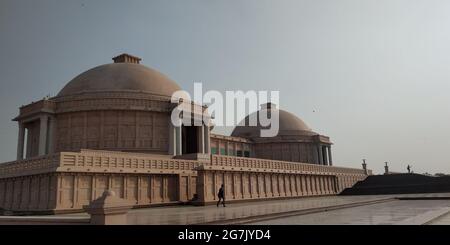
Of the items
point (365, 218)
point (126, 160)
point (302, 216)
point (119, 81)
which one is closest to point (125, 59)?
point (119, 81)

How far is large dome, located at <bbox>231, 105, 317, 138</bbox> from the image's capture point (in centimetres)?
5753

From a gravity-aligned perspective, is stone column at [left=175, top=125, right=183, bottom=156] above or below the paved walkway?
above

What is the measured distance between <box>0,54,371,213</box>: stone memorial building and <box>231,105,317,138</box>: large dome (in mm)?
9426

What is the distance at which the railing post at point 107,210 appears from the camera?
8875 mm

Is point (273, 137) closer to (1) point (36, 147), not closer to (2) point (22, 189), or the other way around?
(1) point (36, 147)

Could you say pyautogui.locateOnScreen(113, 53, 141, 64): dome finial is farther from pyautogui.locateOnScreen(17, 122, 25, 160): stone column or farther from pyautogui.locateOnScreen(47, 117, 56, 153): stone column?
pyautogui.locateOnScreen(17, 122, 25, 160): stone column

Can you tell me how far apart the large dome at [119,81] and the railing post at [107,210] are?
84.2 feet

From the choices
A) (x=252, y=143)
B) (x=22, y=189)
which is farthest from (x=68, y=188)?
(x=252, y=143)

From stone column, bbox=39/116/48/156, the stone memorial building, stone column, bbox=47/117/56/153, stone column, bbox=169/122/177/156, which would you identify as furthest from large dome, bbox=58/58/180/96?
stone column, bbox=169/122/177/156

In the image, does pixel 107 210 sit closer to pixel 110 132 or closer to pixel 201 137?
pixel 110 132

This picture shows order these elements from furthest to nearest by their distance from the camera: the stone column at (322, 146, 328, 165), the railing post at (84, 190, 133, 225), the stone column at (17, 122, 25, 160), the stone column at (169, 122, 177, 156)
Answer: the stone column at (322, 146, 328, 165) < the stone column at (17, 122, 25, 160) < the stone column at (169, 122, 177, 156) < the railing post at (84, 190, 133, 225)

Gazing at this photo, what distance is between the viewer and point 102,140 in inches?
1242

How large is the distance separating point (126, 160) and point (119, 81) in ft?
49.7

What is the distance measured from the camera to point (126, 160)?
69.3 feet
